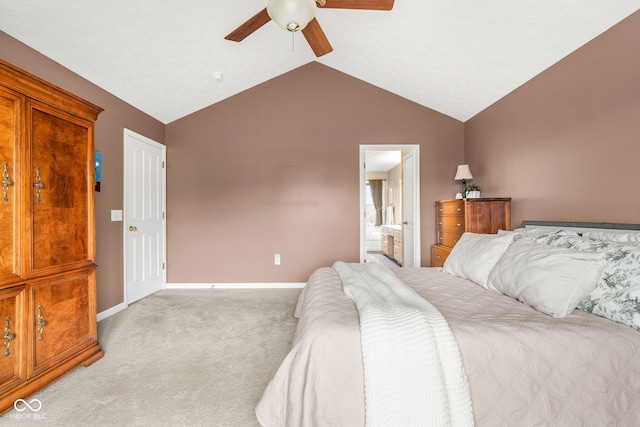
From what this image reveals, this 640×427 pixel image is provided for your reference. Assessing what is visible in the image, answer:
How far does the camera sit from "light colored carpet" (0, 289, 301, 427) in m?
1.45

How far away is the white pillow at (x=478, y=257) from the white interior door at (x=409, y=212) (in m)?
1.85

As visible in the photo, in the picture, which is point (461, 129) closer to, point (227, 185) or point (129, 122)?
point (227, 185)

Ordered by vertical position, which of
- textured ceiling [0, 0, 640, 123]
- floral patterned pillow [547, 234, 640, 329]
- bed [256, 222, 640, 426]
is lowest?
bed [256, 222, 640, 426]

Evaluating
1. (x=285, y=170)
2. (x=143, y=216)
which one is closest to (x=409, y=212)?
(x=285, y=170)

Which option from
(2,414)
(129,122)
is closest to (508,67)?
(129,122)

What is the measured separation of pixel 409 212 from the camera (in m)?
4.34

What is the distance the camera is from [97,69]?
102 inches

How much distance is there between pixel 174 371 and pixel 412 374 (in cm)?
160

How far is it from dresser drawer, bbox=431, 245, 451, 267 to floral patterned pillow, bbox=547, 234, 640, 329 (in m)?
1.93

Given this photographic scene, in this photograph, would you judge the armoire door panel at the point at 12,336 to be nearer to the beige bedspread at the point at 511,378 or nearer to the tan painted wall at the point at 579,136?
the beige bedspread at the point at 511,378

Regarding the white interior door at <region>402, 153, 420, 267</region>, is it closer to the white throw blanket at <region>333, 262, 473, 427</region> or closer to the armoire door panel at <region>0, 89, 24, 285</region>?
the white throw blanket at <region>333, 262, 473, 427</region>

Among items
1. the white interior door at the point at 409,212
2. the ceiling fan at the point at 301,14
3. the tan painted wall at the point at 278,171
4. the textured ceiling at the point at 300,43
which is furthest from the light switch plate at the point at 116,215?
the white interior door at the point at 409,212

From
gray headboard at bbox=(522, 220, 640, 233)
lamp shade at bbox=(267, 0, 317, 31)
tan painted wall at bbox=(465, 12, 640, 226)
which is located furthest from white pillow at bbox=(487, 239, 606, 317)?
lamp shade at bbox=(267, 0, 317, 31)

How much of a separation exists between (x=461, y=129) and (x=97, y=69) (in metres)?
4.40
